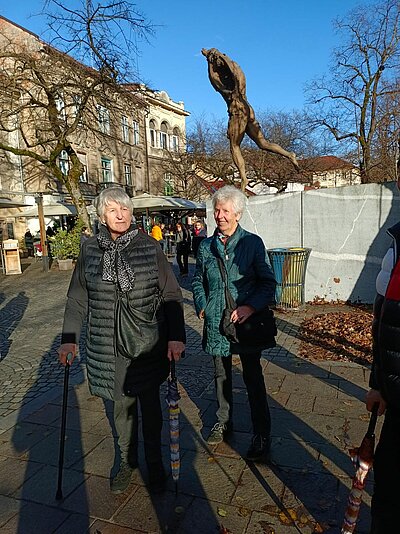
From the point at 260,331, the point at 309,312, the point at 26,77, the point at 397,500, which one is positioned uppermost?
the point at 26,77

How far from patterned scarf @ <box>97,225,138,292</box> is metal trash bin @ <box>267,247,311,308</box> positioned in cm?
523

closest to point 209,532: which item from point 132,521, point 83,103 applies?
point 132,521

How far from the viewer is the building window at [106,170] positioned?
34.2 meters

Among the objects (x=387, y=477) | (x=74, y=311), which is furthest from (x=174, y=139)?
(x=387, y=477)

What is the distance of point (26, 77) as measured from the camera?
52.1 feet

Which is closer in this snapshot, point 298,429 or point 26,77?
point 298,429

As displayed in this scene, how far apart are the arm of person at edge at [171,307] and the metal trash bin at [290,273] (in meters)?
5.02

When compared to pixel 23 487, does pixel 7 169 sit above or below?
above

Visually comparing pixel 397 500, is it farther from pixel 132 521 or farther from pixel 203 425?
pixel 203 425

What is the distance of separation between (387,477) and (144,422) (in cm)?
156

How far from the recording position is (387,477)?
1.63 m

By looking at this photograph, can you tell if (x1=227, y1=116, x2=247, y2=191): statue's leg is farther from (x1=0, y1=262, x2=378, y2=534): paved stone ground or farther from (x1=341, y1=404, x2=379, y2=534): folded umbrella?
(x1=341, y1=404, x2=379, y2=534): folded umbrella

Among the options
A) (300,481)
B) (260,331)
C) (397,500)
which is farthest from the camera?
(260,331)

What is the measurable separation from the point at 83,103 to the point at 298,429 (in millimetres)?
15844
